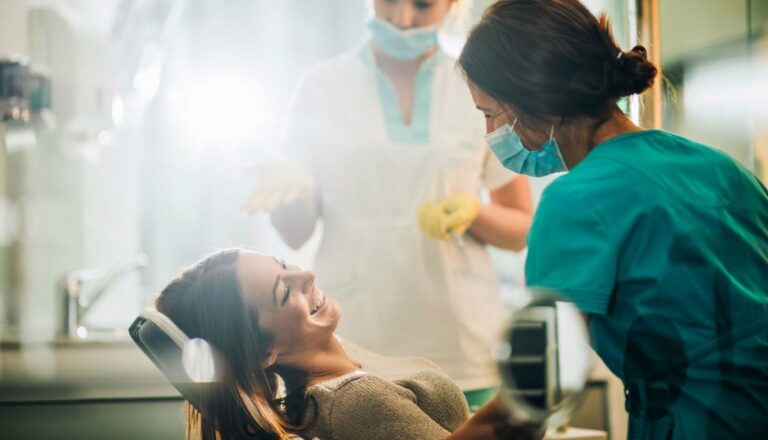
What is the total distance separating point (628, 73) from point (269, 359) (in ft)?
2.03

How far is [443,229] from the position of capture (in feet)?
4.81

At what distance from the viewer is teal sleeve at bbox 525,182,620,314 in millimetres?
797

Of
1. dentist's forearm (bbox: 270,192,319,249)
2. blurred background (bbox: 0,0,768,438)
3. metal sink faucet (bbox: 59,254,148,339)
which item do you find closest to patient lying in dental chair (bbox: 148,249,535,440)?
dentist's forearm (bbox: 270,192,319,249)

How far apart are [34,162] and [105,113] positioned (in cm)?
25

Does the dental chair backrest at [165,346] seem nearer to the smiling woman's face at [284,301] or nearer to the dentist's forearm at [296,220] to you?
the smiling woman's face at [284,301]

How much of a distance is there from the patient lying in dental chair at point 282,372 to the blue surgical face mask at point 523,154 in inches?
13.9

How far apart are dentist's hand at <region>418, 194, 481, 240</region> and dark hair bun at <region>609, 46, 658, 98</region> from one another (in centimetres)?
59

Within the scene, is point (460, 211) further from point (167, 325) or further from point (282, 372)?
point (167, 325)

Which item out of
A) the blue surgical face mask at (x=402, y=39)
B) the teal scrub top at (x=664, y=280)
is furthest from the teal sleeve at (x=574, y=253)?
the blue surgical face mask at (x=402, y=39)

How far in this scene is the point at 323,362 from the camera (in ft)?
3.86

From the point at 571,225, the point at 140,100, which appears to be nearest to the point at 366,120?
the point at 571,225

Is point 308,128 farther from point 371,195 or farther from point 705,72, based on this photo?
point 705,72

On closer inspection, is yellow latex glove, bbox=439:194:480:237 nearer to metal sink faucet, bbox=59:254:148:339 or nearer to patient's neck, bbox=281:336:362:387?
patient's neck, bbox=281:336:362:387

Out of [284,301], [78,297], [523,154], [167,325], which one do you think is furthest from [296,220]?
[78,297]
